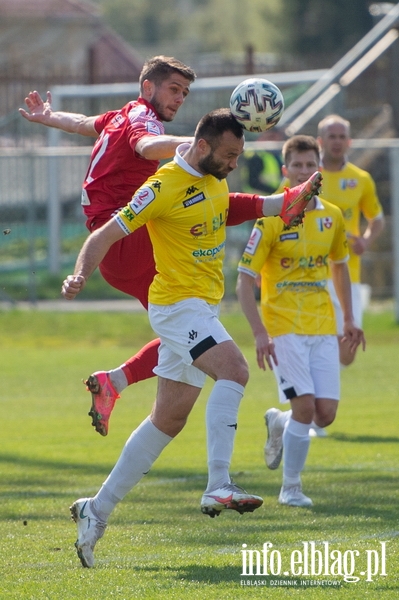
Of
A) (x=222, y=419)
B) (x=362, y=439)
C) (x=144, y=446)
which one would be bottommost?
(x=362, y=439)

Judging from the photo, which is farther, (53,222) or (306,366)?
(53,222)

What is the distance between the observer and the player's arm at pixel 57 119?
730cm

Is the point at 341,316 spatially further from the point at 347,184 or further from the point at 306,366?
the point at 306,366

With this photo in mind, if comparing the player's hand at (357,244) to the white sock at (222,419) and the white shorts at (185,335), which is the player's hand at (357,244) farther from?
the white sock at (222,419)

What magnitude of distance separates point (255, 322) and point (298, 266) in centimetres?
67

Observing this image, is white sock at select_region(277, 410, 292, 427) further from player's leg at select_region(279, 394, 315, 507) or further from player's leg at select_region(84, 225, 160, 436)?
player's leg at select_region(84, 225, 160, 436)

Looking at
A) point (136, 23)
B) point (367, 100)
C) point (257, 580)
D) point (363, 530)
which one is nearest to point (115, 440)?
point (363, 530)

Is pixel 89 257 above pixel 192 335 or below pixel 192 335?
above

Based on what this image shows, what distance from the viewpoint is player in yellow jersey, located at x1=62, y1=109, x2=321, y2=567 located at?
18.9 feet

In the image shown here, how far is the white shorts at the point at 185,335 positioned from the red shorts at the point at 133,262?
941 mm

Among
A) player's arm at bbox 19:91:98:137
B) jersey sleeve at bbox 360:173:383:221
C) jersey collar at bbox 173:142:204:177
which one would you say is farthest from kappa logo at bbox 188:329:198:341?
jersey sleeve at bbox 360:173:383:221

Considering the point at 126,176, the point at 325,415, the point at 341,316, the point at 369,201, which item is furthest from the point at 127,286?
the point at 369,201

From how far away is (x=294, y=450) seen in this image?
24.0ft

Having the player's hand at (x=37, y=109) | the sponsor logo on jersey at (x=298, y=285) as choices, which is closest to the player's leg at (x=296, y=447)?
the sponsor logo on jersey at (x=298, y=285)
